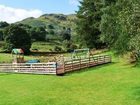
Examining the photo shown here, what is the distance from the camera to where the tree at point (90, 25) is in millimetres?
78475

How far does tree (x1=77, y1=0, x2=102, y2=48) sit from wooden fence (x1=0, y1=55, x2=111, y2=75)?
984 inches

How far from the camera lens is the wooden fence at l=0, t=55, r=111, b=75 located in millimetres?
42344

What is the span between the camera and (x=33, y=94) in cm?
2852

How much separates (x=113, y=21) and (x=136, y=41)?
17.5 meters

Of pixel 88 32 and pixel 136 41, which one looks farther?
pixel 88 32

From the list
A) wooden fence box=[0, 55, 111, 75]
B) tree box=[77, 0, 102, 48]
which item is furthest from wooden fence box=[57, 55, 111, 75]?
tree box=[77, 0, 102, 48]

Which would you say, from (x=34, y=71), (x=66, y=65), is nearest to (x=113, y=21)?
(x=66, y=65)

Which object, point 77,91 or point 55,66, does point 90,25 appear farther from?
point 77,91

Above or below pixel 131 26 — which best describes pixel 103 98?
below

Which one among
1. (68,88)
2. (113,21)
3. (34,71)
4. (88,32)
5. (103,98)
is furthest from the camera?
(88,32)

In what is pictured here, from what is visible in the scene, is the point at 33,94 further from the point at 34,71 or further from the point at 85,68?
the point at 85,68

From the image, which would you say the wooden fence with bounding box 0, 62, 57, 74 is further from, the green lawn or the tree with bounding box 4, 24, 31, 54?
the tree with bounding box 4, 24, 31, 54

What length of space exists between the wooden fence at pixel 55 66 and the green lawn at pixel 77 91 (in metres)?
5.01

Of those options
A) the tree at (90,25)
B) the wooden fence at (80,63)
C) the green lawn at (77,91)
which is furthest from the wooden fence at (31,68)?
the tree at (90,25)
